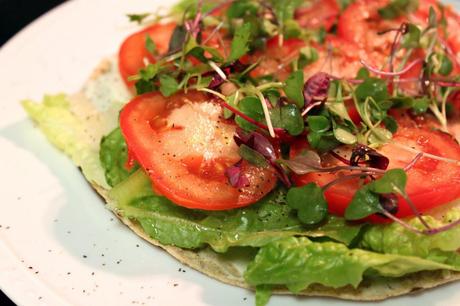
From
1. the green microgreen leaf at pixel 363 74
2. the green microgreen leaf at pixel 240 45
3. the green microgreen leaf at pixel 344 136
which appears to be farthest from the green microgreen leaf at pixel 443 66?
the green microgreen leaf at pixel 240 45

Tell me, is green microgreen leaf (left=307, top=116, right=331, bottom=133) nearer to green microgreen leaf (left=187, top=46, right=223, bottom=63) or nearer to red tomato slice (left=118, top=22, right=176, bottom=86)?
green microgreen leaf (left=187, top=46, right=223, bottom=63)

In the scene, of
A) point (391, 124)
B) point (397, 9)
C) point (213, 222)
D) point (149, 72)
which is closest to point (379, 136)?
point (391, 124)

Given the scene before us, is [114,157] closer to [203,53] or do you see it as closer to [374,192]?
[203,53]

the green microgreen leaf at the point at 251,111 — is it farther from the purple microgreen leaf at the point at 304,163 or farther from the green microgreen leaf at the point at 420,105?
the green microgreen leaf at the point at 420,105

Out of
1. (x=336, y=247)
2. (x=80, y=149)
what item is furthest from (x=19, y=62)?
(x=336, y=247)

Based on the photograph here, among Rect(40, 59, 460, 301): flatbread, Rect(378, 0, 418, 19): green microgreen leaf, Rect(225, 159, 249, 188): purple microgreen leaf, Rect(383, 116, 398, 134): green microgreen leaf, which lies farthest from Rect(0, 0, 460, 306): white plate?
Rect(378, 0, 418, 19): green microgreen leaf

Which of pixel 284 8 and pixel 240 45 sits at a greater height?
pixel 240 45
